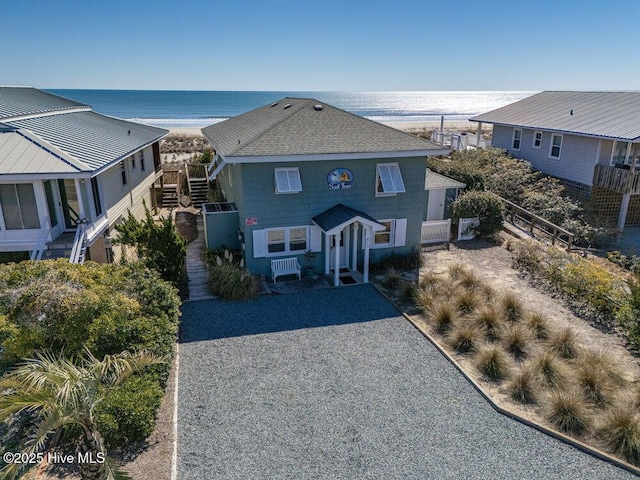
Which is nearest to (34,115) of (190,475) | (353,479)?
(190,475)

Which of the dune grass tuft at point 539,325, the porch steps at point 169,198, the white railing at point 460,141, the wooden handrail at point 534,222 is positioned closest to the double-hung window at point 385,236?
the dune grass tuft at point 539,325

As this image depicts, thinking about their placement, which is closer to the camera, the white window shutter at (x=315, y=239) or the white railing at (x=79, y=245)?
the white railing at (x=79, y=245)

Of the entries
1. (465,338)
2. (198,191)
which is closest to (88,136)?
(198,191)

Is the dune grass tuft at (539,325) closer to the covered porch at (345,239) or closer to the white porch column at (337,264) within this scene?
the covered porch at (345,239)

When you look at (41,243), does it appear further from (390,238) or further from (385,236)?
(390,238)

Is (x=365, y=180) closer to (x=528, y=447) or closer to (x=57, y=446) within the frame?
(x=528, y=447)

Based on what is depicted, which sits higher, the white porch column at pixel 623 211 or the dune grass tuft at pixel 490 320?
the white porch column at pixel 623 211
